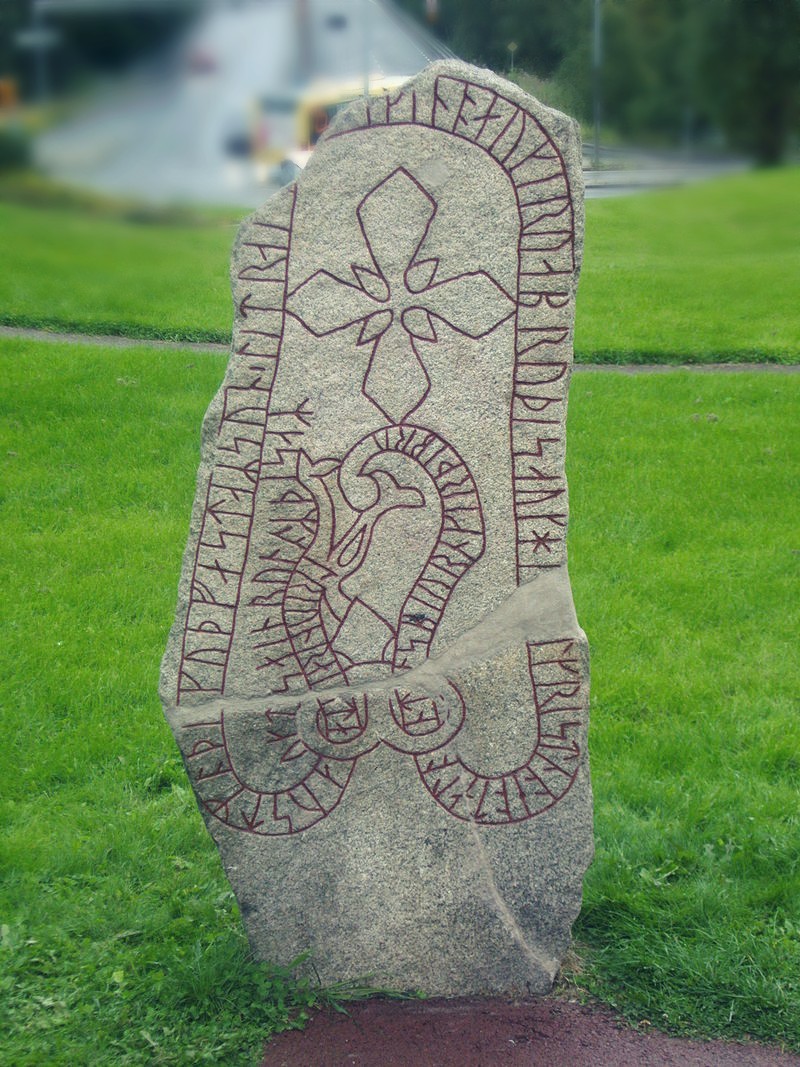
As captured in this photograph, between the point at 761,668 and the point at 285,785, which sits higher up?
the point at 285,785

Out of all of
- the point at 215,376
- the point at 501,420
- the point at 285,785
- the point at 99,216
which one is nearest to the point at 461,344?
the point at 501,420

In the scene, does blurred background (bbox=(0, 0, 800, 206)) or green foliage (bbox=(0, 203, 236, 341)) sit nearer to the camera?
blurred background (bbox=(0, 0, 800, 206))

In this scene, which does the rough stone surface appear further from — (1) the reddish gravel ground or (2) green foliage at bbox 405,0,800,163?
(2) green foliage at bbox 405,0,800,163

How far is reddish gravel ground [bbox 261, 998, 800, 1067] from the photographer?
261cm

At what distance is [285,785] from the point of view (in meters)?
2.70

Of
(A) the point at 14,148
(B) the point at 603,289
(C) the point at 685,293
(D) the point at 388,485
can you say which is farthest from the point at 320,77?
(C) the point at 685,293

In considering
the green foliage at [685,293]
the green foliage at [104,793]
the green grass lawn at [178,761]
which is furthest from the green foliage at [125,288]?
the green foliage at [685,293]

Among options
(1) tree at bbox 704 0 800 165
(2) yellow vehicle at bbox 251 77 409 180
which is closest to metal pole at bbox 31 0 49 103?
(2) yellow vehicle at bbox 251 77 409 180

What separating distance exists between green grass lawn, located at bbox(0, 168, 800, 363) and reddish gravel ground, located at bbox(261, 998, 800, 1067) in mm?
4589

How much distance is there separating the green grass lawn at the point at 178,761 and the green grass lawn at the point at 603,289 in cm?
96

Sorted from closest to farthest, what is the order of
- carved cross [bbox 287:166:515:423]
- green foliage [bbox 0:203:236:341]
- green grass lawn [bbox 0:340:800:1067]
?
carved cross [bbox 287:166:515:423]
green grass lawn [bbox 0:340:800:1067]
green foliage [bbox 0:203:236:341]

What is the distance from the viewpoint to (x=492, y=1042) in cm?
267

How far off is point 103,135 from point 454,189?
304 centimetres

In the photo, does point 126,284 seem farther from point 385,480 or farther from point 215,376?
point 385,480
